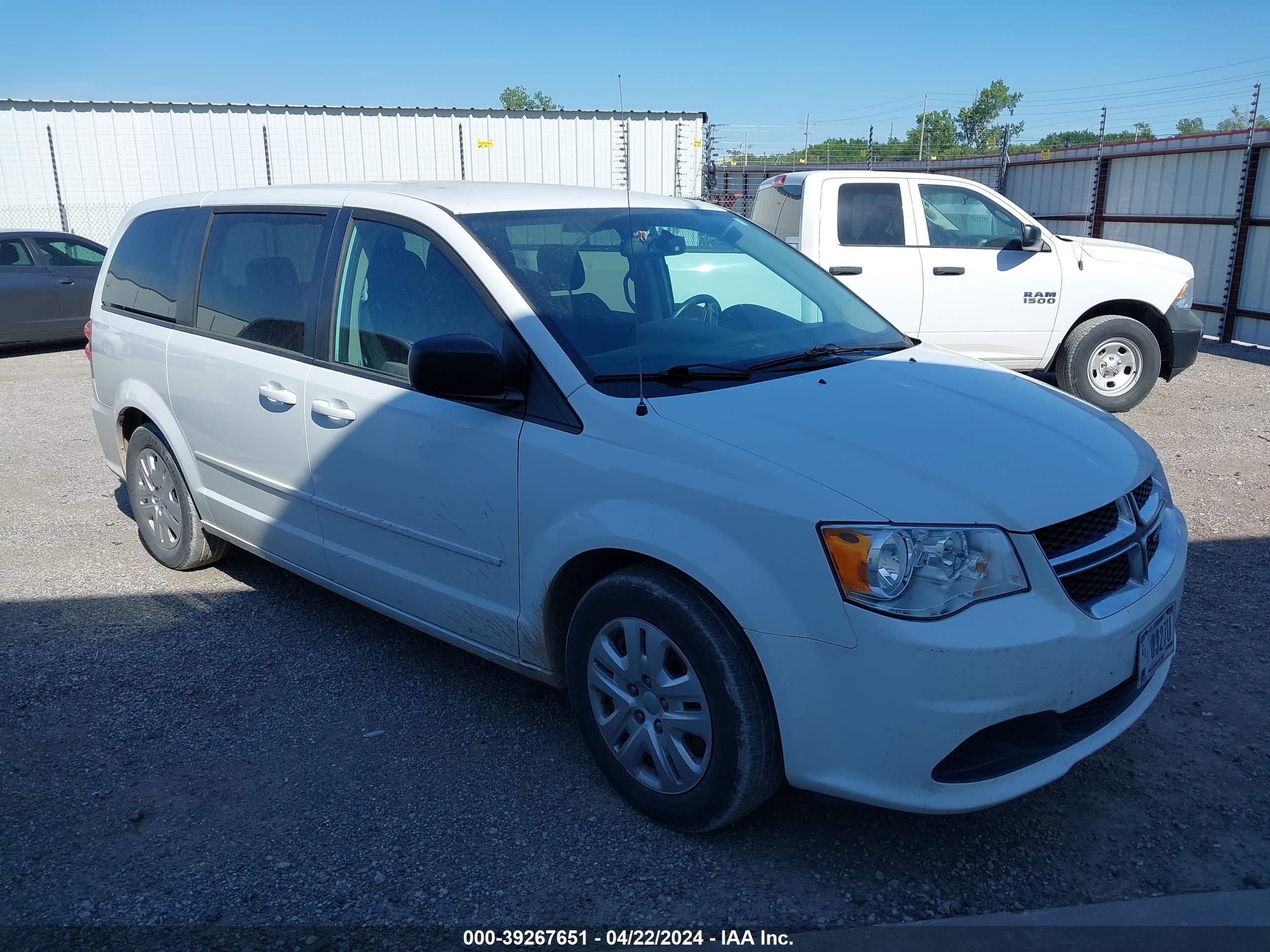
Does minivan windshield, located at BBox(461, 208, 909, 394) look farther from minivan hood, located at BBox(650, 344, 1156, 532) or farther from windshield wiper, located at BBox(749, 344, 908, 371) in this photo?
minivan hood, located at BBox(650, 344, 1156, 532)

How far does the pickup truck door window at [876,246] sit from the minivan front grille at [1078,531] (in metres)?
5.63

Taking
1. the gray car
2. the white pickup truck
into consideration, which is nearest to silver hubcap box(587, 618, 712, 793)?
the white pickup truck

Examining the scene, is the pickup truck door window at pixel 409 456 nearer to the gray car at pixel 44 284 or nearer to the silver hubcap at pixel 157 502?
the silver hubcap at pixel 157 502

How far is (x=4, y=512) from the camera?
6.15 m

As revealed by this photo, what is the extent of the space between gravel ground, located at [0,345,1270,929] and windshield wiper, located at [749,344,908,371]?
4.42ft

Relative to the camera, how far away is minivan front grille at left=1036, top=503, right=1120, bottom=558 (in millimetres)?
2555

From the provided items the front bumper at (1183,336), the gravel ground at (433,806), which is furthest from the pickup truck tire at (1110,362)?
the gravel ground at (433,806)

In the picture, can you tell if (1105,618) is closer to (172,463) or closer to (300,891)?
(300,891)

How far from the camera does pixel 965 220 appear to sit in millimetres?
8445

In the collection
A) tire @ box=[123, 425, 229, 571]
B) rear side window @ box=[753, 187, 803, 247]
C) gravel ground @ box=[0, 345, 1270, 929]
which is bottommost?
gravel ground @ box=[0, 345, 1270, 929]

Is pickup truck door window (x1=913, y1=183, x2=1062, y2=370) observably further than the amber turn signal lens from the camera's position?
Yes

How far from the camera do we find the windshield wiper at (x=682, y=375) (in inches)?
119

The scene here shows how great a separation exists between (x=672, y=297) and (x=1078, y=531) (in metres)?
1.60

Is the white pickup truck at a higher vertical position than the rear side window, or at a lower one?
lower
